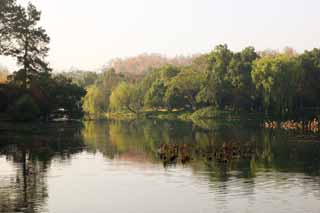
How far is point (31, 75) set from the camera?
75438mm

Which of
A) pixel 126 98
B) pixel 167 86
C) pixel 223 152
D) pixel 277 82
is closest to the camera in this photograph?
pixel 223 152

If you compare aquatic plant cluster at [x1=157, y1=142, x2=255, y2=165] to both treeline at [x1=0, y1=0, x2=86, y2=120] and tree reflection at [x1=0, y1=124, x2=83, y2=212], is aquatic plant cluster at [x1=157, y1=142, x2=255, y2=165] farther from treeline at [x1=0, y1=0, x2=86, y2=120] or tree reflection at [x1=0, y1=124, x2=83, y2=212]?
treeline at [x1=0, y1=0, x2=86, y2=120]

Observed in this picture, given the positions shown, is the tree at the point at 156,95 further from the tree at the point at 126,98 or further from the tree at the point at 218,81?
the tree at the point at 218,81

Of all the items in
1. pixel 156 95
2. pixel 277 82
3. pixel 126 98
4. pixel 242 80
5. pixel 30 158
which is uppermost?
pixel 242 80

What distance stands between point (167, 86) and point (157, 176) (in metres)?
88.9

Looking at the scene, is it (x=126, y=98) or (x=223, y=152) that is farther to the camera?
(x=126, y=98)

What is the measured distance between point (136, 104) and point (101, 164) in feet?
305

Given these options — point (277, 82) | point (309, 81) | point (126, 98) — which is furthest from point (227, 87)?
point (126, 98)

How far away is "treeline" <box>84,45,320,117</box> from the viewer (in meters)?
98.8

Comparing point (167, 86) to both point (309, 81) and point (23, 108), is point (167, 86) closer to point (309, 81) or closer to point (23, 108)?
point (309, 81)

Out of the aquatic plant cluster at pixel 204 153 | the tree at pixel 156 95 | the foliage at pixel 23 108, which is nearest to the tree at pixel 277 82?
the tree at pixel 156 95

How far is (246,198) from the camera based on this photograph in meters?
24.2

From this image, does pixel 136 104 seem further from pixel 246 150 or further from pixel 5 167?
pixel 5 167

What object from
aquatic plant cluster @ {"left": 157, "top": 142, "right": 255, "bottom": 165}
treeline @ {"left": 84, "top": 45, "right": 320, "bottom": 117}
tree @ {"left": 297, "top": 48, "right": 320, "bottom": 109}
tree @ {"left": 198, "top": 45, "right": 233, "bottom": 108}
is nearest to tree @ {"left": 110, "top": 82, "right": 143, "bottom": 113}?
treeline @ {"left": 84, "top": 45, "right": 320, "bottom": 117}
